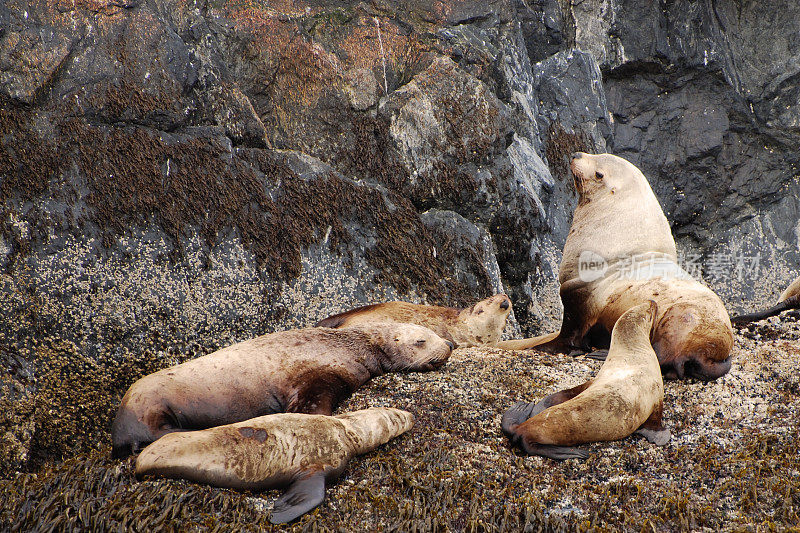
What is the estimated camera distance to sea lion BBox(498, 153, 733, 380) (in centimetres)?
461

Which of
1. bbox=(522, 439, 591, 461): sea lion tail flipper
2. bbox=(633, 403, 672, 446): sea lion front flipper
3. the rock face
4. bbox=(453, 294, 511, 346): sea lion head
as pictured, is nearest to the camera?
bbox=(522, 439, 591, 461): sea lion tail flipper

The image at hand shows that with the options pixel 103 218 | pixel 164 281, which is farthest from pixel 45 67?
pixel 164 281

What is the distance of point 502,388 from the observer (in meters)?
4.55

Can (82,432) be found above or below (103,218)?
below

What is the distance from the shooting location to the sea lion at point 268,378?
4.00 meters

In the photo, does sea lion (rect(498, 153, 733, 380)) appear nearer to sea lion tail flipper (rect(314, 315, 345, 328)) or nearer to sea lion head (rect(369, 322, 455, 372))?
sea lion head (rect(369, 322, 455, 372))

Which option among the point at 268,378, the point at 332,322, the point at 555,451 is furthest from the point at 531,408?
the point at 332,322

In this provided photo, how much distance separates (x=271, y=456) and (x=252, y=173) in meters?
3.82

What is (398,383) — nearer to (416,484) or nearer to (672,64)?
(416,484)

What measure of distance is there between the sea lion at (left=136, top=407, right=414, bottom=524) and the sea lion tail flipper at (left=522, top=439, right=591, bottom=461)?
2.75 ft

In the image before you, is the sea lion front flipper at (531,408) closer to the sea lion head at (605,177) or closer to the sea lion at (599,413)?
the sea lion at (599,413)

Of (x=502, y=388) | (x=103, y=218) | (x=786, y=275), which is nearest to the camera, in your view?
(x=502, y=388)

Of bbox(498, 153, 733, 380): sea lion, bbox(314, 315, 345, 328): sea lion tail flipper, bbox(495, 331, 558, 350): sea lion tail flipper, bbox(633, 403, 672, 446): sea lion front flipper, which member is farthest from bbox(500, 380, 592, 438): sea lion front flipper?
bbox(314, 315, 345, 328): sea lion tail flipper

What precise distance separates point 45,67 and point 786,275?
36.8 feet
